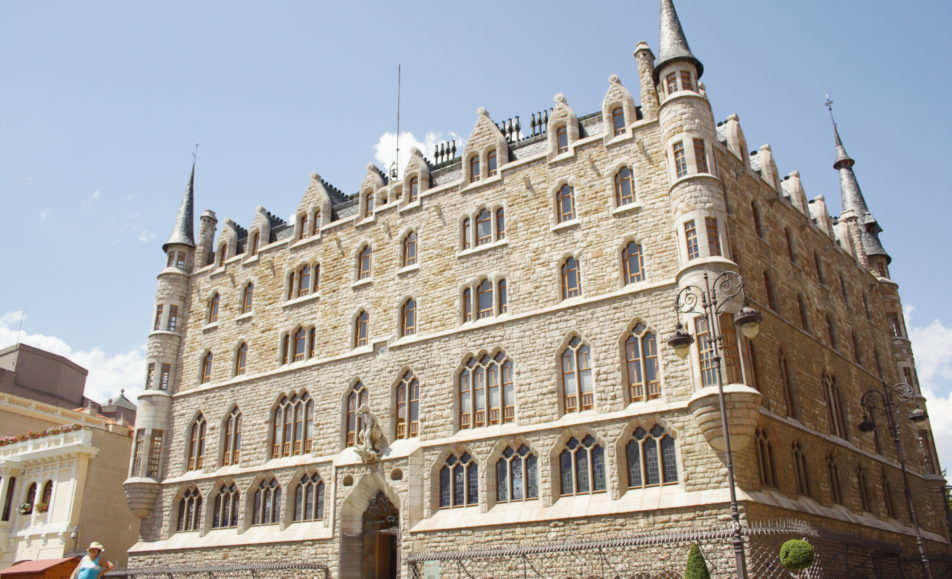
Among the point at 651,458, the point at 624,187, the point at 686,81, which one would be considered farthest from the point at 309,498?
the point at 686,81

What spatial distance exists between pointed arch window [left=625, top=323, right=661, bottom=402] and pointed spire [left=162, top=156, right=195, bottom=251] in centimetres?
2192

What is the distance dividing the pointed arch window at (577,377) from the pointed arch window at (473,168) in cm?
745

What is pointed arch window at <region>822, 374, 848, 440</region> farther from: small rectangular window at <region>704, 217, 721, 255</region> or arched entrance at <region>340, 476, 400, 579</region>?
arched entrance at <region>340, 476, 400, 579</region>

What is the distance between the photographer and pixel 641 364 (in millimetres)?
22078

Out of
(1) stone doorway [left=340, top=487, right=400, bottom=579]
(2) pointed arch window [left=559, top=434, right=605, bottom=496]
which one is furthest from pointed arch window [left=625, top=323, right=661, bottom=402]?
(1) stone doorway [left=340, top=487, right=400, bottom=579]

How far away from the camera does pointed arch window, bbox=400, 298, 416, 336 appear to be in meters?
27.3

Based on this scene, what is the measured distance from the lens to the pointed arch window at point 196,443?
1227 inches

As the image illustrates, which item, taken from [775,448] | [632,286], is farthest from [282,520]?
[775,448]

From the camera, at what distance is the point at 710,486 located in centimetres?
1966

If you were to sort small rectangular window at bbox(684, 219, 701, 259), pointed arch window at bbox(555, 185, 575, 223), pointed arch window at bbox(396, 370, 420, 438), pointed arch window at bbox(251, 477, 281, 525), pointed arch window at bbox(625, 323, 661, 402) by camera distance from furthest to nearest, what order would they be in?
1. pointed arch window at bbox(251, 477, 281, 525)
2. pointed arch window at bbox(396, 370, 420, 438)
3. pointed arch window at bbox(555, 185, 575, 223)
4. pointed arch window at bbox(625, 323, 661, 402)
5. small rectangular window at bbox(684, 219, 701, 259)

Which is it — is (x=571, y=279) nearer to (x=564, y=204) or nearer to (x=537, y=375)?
(x=564, y=204)

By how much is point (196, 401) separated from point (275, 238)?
293 inches

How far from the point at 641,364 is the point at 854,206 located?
23.7m

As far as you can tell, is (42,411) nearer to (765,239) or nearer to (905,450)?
(765,239)
